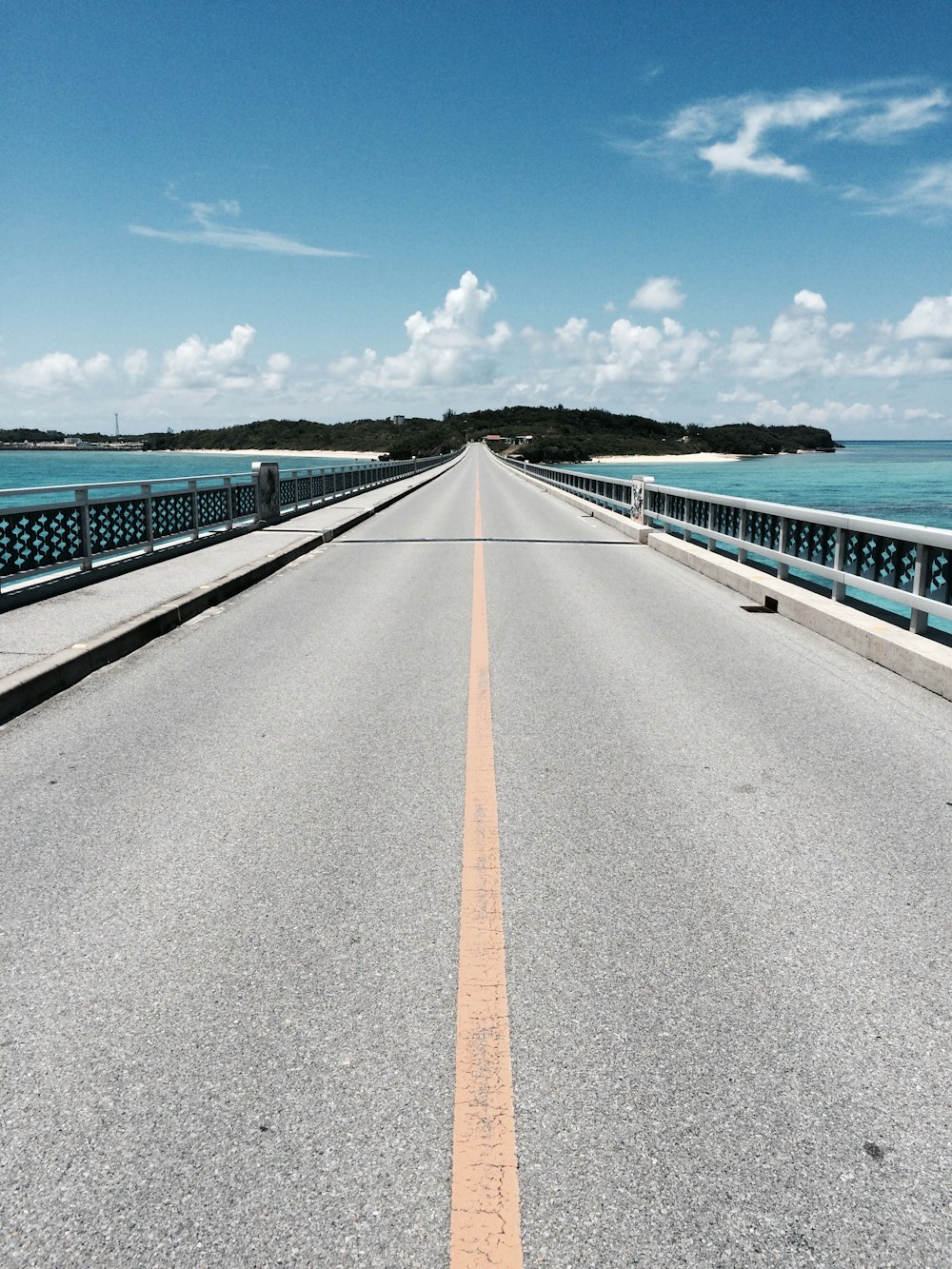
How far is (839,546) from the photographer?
10109 mm

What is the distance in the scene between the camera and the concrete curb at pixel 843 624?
7.40 meters

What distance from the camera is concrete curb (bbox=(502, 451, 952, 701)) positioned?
740 centimetres

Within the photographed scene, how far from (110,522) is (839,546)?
9.50 meters

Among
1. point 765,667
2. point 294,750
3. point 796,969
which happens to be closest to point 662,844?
point 796,969

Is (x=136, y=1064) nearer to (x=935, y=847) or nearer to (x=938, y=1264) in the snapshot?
(x=938, y=1264)

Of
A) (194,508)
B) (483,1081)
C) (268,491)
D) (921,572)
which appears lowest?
(483,1081)

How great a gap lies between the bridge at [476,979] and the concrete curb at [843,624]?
0.37 meters

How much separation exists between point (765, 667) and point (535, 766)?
3489 mm

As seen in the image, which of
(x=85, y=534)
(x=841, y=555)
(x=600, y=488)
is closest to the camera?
(x=841, y=555)

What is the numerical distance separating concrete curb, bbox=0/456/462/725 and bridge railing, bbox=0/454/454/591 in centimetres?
171

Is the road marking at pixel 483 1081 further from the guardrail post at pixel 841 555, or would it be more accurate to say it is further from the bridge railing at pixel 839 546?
the guardrail post at pixel 841 555

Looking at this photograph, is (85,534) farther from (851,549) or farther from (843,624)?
(851,549)

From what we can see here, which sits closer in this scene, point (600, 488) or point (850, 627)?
point (850, 627)

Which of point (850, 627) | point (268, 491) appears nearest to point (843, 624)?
point (850, 627)
